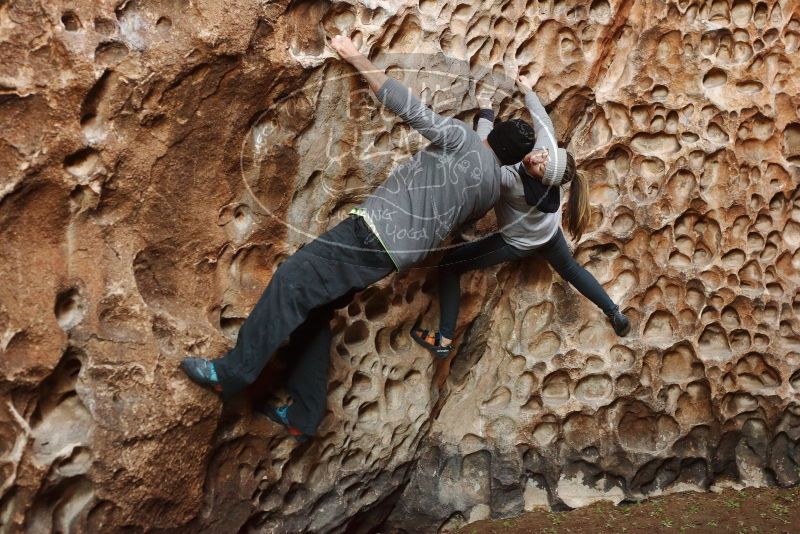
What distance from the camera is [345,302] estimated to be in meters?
3.26

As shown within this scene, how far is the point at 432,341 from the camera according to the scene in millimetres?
3777

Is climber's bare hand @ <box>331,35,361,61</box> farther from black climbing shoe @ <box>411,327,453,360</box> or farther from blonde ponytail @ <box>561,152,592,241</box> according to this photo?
A: black climbing shoe @ <box>411,327,453,360</box>

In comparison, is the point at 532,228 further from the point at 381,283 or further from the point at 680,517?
the point at 680,517

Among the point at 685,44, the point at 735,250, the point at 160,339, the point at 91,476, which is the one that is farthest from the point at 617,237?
the point at 91,476

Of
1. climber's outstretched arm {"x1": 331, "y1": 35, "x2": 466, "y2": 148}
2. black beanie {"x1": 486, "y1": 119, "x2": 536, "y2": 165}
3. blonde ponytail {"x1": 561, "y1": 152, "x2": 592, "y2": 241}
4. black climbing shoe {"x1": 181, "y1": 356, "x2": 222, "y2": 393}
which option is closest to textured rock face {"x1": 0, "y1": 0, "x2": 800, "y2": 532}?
black climbing shoe {"x1": 181, "y1": 356, "x2": 222, "y2": 393}

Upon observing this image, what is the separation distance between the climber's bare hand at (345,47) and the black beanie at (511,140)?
0.59m

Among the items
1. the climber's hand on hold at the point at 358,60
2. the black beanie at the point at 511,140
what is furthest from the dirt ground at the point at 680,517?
the climber's hand on hold at the point at 358,60

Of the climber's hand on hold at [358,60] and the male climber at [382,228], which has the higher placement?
the climber's hand on hold at [358,60]

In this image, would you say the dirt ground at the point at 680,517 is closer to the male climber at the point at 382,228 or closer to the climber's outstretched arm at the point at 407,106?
the male climber at the point at 382,228

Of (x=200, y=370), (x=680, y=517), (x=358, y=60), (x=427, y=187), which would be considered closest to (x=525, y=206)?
(x=427, y=187)

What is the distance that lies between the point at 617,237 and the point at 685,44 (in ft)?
3.07

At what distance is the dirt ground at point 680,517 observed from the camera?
4.08 metres

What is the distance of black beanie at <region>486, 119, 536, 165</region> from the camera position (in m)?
3.15

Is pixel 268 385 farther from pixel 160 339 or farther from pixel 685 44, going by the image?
pixel 685 44
